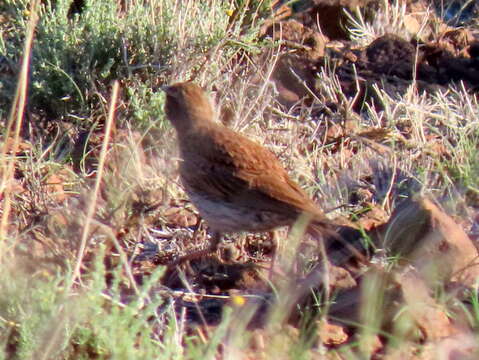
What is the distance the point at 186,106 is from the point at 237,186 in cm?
83

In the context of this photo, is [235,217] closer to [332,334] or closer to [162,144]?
[332,334]

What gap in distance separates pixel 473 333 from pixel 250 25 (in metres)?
4.21

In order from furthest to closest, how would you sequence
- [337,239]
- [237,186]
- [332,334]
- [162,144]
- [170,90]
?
1. [162,144]
2. [170,90]
3. [237,186]
4. [337,239]
5. [332,334]

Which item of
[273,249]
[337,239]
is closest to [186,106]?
[273,249]

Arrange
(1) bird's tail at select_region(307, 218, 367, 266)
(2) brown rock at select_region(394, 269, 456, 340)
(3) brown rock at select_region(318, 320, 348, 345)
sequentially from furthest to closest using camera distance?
(1) bird's tail at select_region(307, 218, 367, 266), (3) brown rock at select_region(318, 320, 348, 345), (2) brown rock at select_region(394, 269, 456, 340)

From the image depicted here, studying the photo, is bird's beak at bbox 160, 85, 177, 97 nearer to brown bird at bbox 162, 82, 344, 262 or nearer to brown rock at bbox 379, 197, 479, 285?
brown bird at bbox 162, 82, 344, 262

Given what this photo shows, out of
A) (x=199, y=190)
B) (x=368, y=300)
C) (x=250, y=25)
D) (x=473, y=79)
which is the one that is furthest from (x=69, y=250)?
(x=473, y=79)

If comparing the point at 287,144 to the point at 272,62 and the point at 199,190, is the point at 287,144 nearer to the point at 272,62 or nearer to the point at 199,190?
the point at 272,62

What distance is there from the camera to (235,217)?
566 centimetres

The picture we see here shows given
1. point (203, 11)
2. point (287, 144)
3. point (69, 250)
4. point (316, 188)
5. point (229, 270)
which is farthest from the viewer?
point (203, 11)

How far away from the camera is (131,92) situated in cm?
705

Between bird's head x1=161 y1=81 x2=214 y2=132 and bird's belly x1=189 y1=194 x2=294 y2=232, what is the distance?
71 cm

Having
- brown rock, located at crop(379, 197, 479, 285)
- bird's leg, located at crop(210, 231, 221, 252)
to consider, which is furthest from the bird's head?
brown rock, located at crop(379, 197, 479, 285)

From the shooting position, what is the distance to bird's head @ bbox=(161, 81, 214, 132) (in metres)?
6.31
